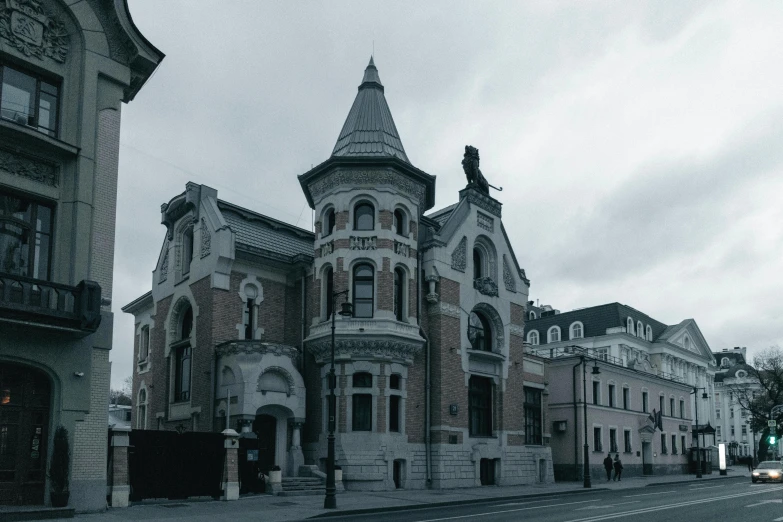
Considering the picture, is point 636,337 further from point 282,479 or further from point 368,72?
point 282,479

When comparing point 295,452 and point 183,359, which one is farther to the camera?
point 183,359

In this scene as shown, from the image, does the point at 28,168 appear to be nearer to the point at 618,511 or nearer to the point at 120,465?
the point at 120,465

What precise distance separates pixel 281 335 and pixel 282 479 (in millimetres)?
7473

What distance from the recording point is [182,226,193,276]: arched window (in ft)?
115

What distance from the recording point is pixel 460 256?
35.8 m

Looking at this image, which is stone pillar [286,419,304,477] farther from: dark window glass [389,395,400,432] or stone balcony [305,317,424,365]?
dark window glass [389,395,400,432]

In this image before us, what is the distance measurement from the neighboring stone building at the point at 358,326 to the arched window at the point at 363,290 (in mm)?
59

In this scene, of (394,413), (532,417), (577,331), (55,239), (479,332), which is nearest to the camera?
(55,239)

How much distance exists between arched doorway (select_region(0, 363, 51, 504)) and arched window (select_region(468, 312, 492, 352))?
20197mm

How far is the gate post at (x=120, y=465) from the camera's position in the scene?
852 inches

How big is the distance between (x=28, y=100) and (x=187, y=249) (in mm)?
15135

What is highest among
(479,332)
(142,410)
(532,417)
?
(479,332)

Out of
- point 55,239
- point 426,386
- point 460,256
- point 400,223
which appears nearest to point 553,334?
point 460,256

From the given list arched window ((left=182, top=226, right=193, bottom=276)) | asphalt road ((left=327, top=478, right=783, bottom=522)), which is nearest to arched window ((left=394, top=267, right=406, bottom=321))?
asphalt road ((left=327, top=478, right=783, bottom=522))
